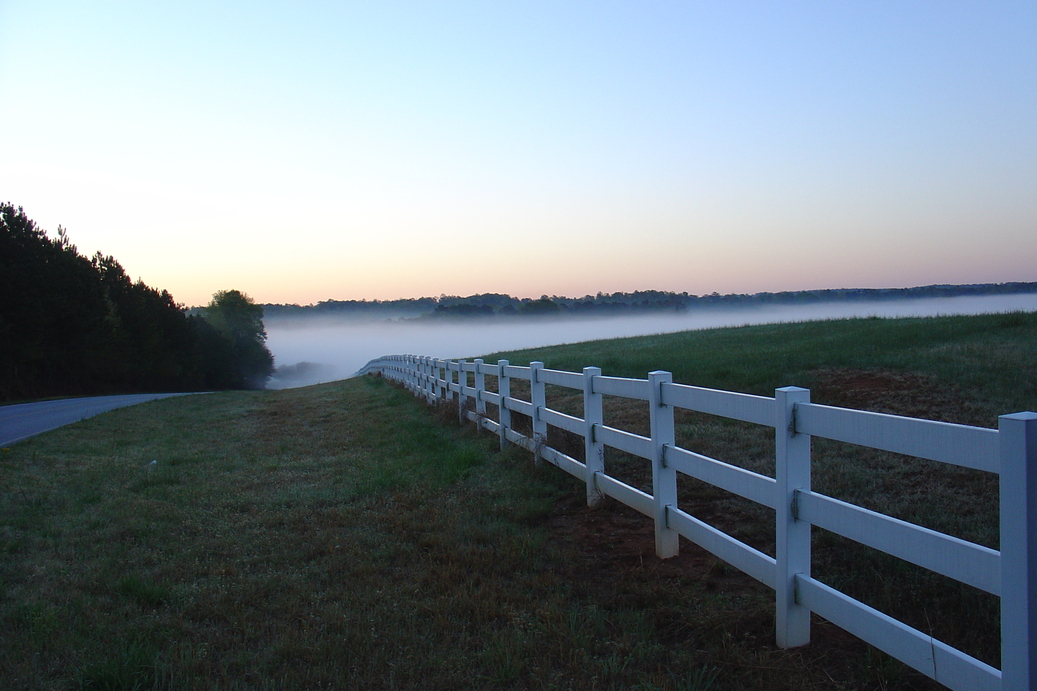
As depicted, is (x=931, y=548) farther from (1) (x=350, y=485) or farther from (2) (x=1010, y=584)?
(1) (x=350, y=485)

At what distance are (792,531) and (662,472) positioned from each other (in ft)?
5.65

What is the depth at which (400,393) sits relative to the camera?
22.1 metres

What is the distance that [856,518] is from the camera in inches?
136

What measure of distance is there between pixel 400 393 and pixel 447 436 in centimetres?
1003

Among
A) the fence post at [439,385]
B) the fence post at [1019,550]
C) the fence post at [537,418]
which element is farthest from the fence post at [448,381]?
the fence post at [1019,550]

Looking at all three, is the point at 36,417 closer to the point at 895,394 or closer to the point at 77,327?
the point at 895,394

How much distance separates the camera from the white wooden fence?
2574 mm

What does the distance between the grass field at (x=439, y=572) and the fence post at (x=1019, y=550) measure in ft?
2.91

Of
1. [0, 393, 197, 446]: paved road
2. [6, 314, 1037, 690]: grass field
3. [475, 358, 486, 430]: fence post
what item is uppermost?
[475, 358, 486, 430]: fence post

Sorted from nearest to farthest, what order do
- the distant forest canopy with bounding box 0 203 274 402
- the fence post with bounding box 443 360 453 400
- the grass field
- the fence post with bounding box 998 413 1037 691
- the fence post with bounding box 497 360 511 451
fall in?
the fence post with bounding box 998 413 1037 691
the grass field
the fence post with bounding box 497 360 511 451
the fence post with bounding box 443 360 453 400
the distant forest canopy with bounding box 0 203 274 402

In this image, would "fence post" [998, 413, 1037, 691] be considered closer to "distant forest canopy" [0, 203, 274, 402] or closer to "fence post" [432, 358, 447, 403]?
"fence post" [432, 358, 447, 403]

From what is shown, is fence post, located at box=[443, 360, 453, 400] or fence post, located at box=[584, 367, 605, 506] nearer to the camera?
fence post, located at box=[584, 367, 605, 506]

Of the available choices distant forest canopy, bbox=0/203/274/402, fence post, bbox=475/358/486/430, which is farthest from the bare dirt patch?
distant forest canopy, bbox=0/203/274/402

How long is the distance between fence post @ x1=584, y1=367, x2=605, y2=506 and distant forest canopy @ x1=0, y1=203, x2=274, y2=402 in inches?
1437
